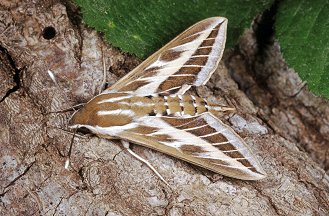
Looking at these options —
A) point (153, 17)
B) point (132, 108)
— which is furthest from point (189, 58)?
point (132, 108)

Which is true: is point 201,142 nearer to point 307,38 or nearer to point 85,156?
point 85,156

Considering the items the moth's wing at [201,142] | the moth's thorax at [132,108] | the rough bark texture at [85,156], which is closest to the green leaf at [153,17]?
the rough bark texture at [85,156]

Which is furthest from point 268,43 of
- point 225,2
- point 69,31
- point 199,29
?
point 69,31

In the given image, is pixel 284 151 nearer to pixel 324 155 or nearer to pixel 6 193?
pixel 324 155

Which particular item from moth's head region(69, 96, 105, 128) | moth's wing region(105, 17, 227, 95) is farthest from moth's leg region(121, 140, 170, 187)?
moth's wing region(105, 17, 227, 95)

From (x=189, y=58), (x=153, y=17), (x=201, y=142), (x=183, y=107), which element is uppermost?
(x=153, y=17)

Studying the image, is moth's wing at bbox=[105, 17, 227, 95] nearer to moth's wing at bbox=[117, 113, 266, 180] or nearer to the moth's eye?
moth's wing at bbox=[117, 113, 266, 180]
